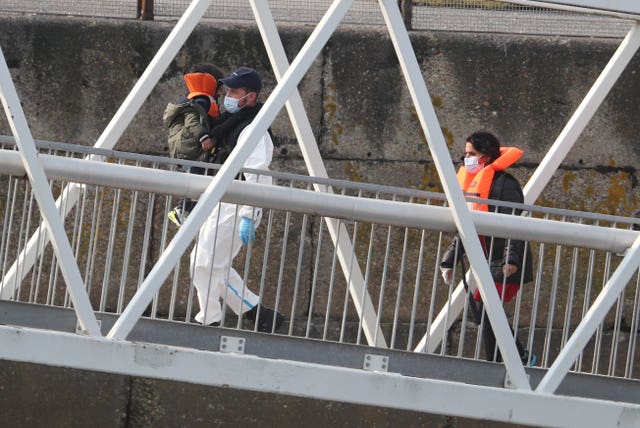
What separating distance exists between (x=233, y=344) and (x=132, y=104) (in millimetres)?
1693

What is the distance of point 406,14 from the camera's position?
11445 mm

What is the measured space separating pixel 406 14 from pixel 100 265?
2614mm

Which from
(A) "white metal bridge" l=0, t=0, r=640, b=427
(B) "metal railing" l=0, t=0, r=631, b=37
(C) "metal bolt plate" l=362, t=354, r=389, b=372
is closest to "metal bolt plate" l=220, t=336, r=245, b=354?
(A) "white metal bridge" l=0, t=0, r=640, b=427

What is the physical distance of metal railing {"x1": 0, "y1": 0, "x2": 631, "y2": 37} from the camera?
452 inches

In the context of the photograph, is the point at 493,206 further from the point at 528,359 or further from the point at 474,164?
the point at 528,359

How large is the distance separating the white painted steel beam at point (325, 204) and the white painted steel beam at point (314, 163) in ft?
1.01

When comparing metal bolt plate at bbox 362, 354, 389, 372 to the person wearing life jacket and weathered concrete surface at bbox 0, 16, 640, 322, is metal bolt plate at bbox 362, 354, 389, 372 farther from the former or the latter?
weathered concrete surface at bbox 0, 16, 640, 322

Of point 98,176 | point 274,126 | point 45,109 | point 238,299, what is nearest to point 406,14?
point 274,126

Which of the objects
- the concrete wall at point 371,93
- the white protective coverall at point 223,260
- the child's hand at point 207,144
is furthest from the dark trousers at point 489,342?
the concrete wall at point 371,93

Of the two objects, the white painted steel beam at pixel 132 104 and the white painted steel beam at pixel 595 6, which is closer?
the white painted steel beam at pixel 595 6

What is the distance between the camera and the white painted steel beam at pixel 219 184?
750 cm

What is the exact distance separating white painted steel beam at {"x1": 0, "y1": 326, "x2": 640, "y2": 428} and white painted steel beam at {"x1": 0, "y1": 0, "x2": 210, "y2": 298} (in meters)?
1.04

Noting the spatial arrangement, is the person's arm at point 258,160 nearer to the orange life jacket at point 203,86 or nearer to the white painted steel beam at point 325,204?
the orange life jacket at point 203,86

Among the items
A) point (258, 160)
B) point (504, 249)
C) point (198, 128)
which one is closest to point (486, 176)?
point (504, 249)
